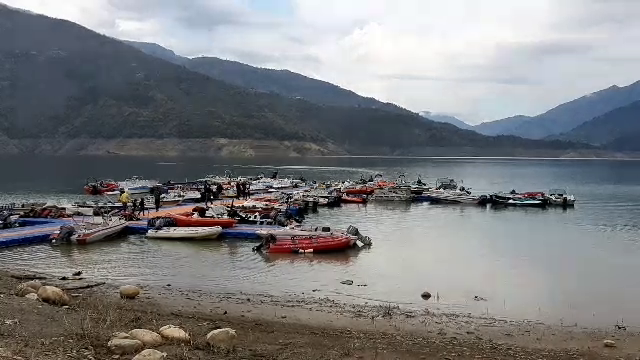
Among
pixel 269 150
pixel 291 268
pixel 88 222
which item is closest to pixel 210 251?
pixel 291 268

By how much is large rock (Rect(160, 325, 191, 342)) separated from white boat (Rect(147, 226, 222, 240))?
67.2 ft

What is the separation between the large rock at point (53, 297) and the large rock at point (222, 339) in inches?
210

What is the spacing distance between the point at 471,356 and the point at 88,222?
27.5m

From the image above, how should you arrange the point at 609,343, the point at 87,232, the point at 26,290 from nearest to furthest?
the point at 609,343
the point at 26,290
the point at 87,232

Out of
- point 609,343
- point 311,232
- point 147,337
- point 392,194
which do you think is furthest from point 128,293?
point 392,194

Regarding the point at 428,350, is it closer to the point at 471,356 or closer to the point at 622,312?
the point at 471,356

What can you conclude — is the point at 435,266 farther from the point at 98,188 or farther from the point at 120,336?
the point at 98,188

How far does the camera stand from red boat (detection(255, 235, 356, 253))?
1210 inches

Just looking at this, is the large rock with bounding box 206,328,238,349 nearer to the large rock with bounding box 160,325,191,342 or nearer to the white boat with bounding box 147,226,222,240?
the large rock with bounding box 160,325,191,342

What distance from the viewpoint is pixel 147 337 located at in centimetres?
1307

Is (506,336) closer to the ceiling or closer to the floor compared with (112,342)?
closer to the floor

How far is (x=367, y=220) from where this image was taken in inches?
1884

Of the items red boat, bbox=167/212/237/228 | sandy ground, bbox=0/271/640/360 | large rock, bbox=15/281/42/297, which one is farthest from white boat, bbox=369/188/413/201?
large rock, bbox=15/281/42/297

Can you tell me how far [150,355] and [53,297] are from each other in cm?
694
